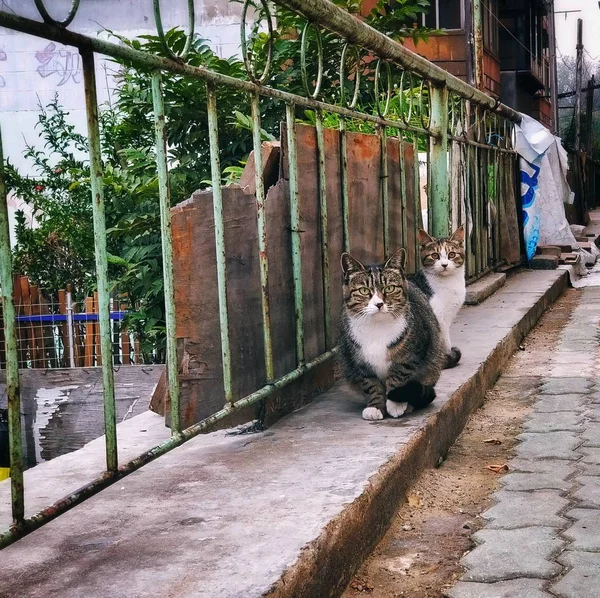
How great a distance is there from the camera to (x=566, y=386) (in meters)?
5.35

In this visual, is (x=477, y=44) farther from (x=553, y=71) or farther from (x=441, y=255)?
(x=553, y=71)

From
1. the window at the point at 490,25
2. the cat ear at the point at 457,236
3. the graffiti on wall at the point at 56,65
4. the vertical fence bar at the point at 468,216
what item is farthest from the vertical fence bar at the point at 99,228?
the window at the point at 490,25

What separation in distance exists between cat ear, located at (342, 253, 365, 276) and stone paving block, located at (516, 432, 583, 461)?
1.06m

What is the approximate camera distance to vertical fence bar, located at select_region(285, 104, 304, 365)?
3845mm

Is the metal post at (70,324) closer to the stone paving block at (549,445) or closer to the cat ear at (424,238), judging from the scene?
the cat ear at (424,238)

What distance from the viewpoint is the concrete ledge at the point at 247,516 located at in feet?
7.06

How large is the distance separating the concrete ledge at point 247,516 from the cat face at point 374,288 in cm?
45

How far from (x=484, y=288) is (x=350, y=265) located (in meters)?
4.20

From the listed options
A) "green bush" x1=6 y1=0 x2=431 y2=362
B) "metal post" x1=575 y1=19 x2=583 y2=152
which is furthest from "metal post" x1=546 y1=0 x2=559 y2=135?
"green bush" x1=6 y1=0 x2=431 y2=362

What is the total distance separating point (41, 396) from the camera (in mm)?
8055

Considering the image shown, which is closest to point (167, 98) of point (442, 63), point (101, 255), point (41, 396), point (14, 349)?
point (41, 396)

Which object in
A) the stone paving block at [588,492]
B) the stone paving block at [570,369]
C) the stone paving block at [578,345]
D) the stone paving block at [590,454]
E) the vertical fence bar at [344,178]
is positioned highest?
the vertical fence bar at [344,178]

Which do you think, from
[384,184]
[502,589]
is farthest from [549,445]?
[384,184]

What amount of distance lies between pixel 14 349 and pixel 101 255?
492 mm
